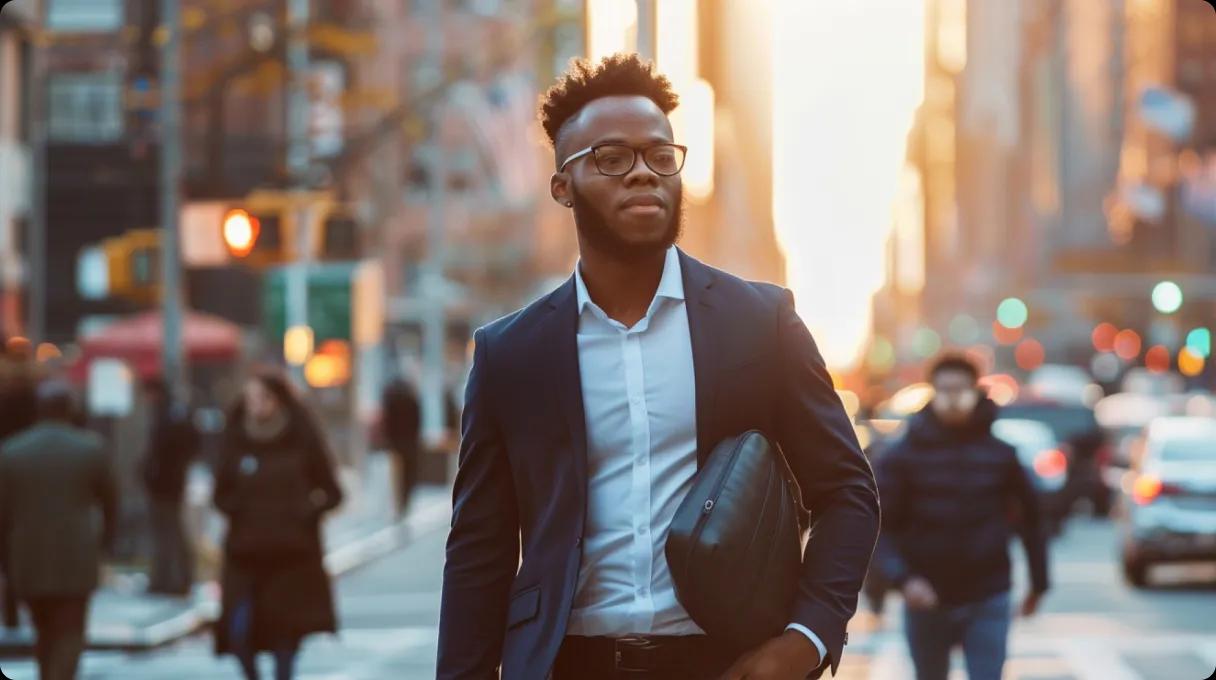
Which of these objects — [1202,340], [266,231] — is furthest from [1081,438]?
[266,231]

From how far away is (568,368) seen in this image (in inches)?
179

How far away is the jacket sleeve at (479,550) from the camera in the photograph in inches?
183

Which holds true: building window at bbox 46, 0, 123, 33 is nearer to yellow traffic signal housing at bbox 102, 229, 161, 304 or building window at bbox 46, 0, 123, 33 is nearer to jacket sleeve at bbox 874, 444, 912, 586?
yellow traffic signal housing at bbox 102, 229, 161, 304

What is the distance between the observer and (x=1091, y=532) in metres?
31.9

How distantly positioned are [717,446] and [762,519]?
0.17m

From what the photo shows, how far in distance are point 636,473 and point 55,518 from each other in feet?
27.3

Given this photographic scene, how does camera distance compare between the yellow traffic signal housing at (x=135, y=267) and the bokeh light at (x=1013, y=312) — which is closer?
the yellow traffic signal housing at (x=135, y=267)

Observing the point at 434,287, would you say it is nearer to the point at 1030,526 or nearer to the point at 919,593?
the point at 1030,526

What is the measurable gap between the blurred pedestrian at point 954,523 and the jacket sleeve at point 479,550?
498 cm

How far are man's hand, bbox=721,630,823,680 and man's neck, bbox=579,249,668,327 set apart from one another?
2.35 ft

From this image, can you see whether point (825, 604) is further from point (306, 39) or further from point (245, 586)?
point (306, 39)

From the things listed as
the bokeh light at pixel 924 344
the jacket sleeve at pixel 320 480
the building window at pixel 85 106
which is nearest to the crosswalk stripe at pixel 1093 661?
the jacket sleeve at pixel 320 480

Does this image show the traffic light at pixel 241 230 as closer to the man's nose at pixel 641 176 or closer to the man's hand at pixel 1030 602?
the man's hand at pixel 1030 602

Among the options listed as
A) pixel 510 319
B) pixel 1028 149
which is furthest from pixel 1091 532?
pixel 1028 149
